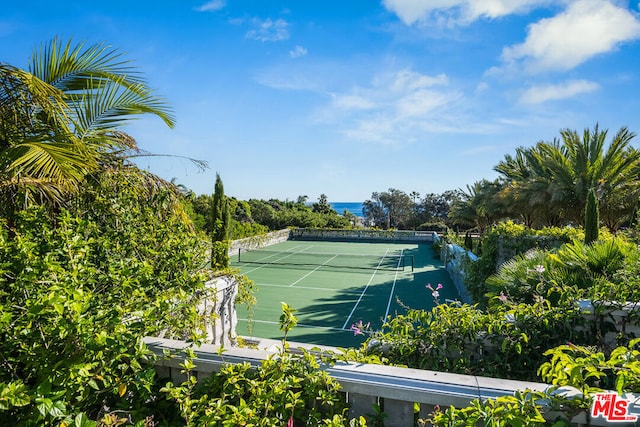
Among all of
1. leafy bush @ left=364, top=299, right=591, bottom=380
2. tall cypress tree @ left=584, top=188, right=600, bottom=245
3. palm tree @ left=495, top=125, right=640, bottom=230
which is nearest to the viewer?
leafy bush @ left=364, top=299, right=591, bottom=380

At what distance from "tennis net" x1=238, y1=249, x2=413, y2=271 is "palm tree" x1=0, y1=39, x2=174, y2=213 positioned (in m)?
15.6

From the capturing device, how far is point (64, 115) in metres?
3.47

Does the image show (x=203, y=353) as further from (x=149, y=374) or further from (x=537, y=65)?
(x=537, y=65)

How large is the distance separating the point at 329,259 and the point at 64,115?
62.7 feet

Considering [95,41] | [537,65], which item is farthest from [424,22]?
[95,41]

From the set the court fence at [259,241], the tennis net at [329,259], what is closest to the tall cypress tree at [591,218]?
the tennis net at [329,259]

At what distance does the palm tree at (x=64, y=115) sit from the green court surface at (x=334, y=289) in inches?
138

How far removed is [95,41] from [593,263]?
6779 mm

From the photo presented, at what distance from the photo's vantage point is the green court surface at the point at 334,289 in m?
9.30

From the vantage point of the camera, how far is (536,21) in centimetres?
771

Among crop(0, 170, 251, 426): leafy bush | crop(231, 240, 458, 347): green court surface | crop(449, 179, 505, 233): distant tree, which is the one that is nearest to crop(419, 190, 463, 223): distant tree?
crop(449, 179, 505, 233): distant tree

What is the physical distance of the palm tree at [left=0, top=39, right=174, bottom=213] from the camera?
325 cm

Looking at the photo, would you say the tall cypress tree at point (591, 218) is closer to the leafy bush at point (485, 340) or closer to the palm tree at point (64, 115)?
the leafy bush at point (485, 340)

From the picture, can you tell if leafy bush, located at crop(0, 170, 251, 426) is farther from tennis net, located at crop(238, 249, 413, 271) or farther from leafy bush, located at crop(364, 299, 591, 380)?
tennis net, located at crop(238, 249, 413, 271)
